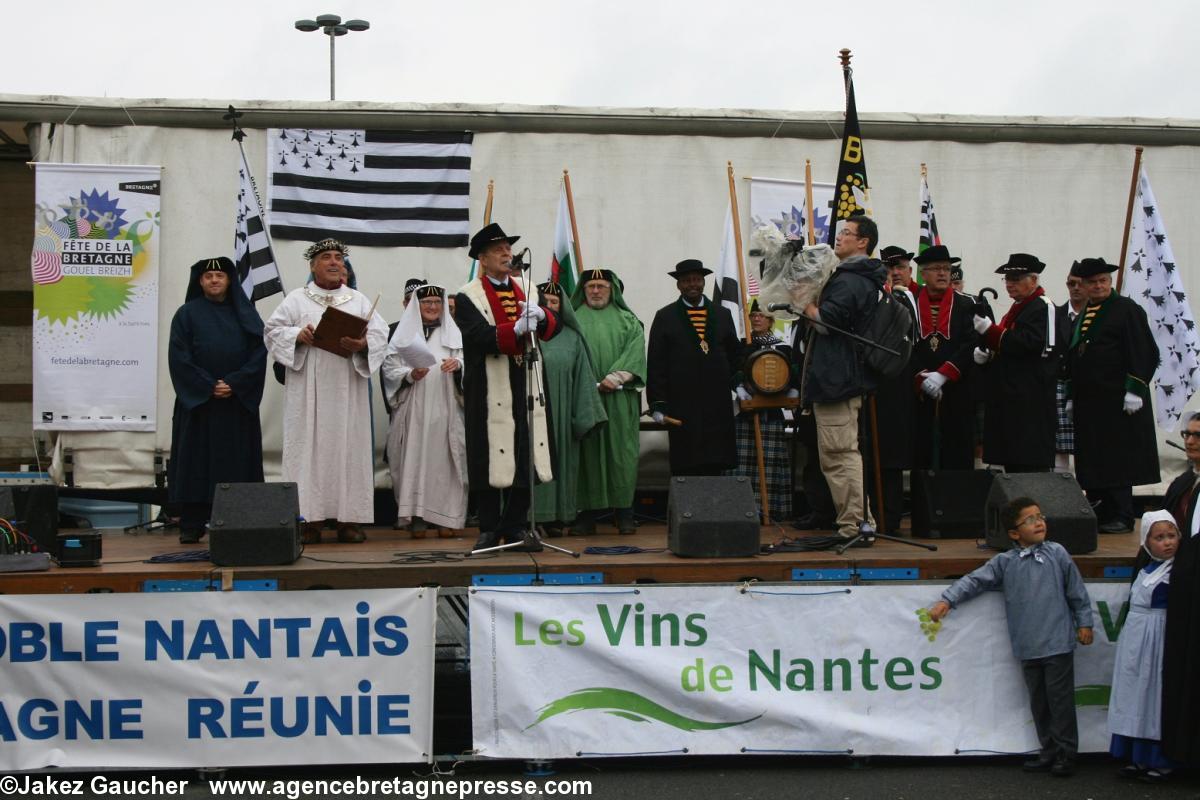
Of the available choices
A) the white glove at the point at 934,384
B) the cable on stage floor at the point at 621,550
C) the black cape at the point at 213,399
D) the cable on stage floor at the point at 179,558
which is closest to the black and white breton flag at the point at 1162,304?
the white glove at the point at 934,384

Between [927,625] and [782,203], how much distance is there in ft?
13.9

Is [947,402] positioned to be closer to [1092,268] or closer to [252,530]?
[1092,268]

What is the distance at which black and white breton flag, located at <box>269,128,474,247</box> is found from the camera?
9555 millimetres

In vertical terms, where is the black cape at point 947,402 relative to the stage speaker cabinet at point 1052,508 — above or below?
above

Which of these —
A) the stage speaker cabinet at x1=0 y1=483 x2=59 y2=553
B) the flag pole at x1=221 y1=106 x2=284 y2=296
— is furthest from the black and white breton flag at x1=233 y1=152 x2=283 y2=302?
the stage speaker cabinet at x1=0 y1=483 x2=59 y2=553

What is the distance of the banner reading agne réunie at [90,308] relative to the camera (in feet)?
30.3

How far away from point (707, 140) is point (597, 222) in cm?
102

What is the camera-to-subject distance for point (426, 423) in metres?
8.27

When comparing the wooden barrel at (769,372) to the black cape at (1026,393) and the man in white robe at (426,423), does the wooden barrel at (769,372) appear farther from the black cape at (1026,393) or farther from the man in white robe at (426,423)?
the man in white robe at (426,423)

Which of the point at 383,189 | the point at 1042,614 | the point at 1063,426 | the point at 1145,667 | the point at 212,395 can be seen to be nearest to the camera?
the point at 1145,667

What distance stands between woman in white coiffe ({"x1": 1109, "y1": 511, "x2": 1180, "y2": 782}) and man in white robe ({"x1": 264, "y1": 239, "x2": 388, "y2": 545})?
13.5 feet

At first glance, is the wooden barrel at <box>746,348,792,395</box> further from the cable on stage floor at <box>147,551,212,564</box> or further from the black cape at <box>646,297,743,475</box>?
the cable on stage floor at <box>147,551,212,564</box>

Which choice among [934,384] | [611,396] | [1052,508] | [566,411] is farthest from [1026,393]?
[566,411]

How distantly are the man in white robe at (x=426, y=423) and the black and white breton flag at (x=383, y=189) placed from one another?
128 cm
